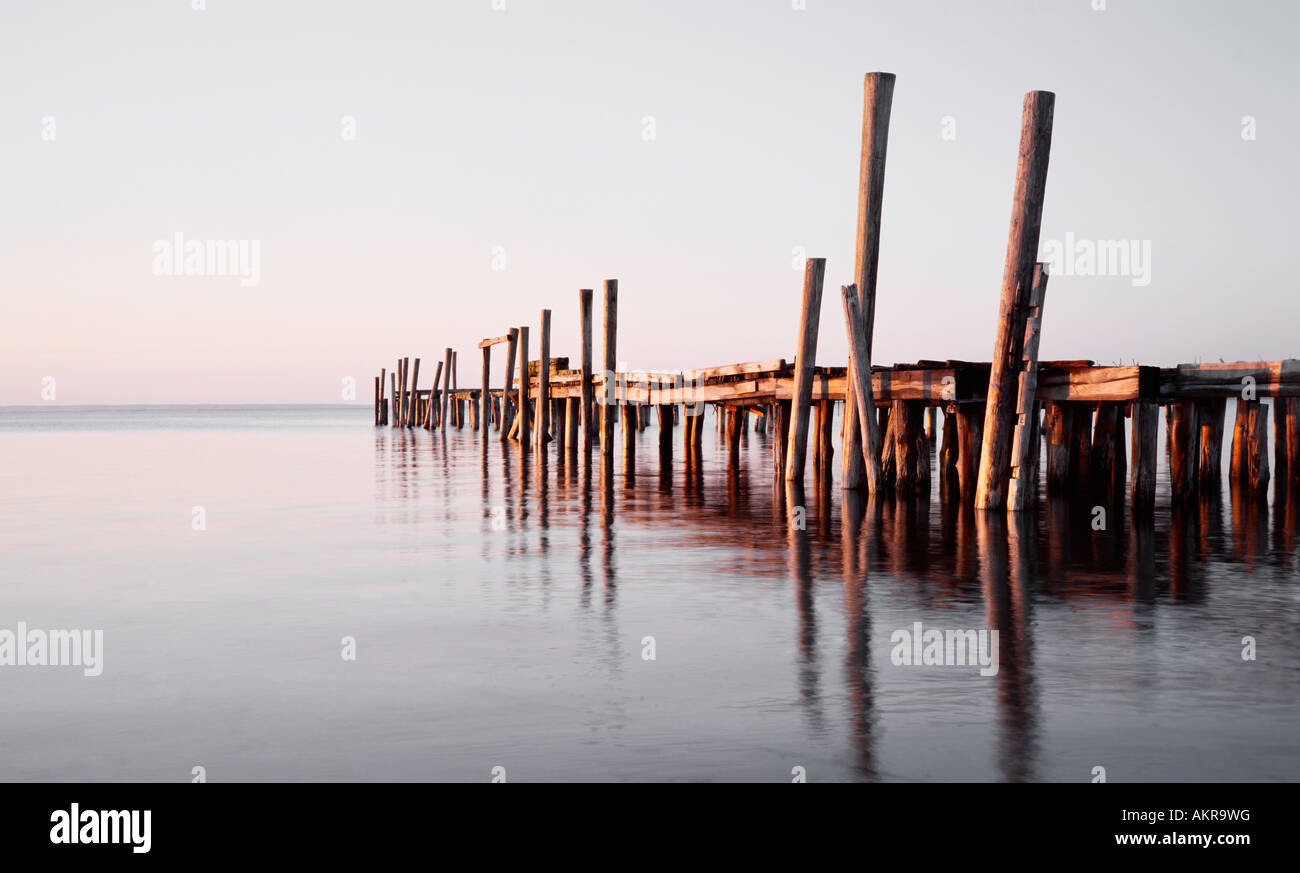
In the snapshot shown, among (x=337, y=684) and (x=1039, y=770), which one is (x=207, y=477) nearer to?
(x=337, y=684)

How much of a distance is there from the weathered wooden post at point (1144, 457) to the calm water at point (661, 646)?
36 cm

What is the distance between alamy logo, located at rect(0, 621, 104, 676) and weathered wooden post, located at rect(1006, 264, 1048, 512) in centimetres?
842

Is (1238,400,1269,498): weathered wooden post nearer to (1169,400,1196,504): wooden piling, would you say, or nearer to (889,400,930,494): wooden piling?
(1169,400,1196,504): wooden piling

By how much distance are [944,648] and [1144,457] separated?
753 cm

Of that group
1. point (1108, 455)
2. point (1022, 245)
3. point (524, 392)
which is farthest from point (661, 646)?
point (524, 392)

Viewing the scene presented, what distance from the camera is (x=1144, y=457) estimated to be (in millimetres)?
13109

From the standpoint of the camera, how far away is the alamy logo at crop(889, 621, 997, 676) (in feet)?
20.5

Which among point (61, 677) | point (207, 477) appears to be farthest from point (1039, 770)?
point (207, 477)

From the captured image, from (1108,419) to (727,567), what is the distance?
747 cm

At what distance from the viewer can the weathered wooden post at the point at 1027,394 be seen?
1184 cm

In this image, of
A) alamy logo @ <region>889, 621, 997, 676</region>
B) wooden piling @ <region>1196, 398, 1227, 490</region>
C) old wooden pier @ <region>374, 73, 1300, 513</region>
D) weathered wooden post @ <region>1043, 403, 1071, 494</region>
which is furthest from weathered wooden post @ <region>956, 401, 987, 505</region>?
alamy logo @ <region>889, 621, 997, 676</region>
